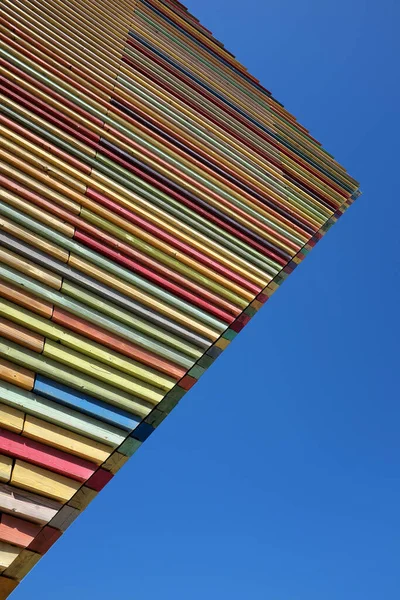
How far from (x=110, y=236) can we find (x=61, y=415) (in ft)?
3.93

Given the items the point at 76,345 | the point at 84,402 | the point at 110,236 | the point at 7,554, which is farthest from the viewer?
the point at 110,236

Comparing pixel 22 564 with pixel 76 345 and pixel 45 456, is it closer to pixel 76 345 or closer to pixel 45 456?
pixel 45 456

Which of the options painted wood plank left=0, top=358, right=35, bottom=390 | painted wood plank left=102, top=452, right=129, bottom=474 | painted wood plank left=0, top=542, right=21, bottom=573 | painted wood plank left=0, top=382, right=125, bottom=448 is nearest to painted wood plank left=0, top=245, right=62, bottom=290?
painted wood plank left=0, top=358, right=35, bottom=390

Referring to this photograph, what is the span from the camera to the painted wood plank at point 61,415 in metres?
2.03

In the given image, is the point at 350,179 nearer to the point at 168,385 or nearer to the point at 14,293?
the point at 168,385

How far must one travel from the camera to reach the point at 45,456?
1.97m

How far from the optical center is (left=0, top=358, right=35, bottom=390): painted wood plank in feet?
6.75

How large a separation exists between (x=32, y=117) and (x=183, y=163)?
3.98ft

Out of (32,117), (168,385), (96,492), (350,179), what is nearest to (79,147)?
(32,117)

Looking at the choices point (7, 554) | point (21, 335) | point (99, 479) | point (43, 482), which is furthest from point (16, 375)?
point (7, 554)

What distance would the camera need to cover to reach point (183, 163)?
3893 millimetres

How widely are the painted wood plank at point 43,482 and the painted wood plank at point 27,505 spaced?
0.02 metres

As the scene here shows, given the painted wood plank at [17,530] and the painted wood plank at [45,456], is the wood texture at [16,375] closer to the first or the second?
the painted wood plank at [45,456]

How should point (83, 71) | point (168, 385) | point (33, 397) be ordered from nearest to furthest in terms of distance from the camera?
point (33, 397) < point (168, 385) < point (83, 71)
